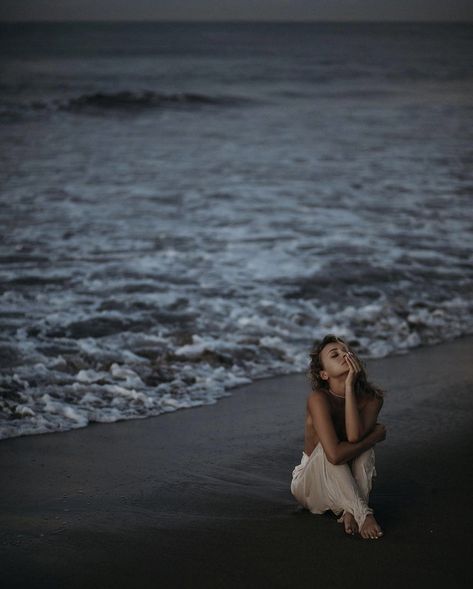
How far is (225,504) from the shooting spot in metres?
3.46

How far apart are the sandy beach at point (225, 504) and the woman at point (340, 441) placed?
0.30 feet

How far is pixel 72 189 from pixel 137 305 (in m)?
6.99

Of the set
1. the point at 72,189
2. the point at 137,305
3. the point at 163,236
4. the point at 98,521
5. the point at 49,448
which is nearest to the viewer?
the point at 98,521

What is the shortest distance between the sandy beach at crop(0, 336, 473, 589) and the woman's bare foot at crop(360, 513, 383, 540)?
0.03 meters

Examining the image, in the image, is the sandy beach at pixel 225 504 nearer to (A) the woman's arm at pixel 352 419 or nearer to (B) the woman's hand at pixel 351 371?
(A) the woman's arm at pixel 352 419

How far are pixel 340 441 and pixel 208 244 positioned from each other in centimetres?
709

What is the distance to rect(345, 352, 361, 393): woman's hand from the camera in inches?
124

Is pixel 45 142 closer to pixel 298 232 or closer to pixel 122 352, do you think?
pixel 298 232

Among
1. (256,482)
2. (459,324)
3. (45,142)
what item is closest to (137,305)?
(459,324)

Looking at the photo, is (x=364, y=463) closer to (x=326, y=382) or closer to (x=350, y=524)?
(x=350, y=524)

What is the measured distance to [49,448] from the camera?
4.25 m

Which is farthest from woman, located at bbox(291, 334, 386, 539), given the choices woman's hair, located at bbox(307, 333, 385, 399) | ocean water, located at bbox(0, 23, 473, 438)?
ocean water, located at bbox(0, 23, 473, 438)

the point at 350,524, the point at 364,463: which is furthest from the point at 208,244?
the point at 350,524

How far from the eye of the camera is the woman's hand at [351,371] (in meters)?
3.15
